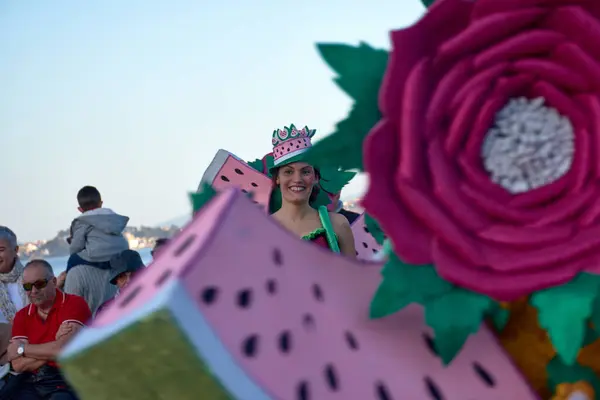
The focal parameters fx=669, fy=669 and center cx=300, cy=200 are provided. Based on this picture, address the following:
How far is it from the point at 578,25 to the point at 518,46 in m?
0.08

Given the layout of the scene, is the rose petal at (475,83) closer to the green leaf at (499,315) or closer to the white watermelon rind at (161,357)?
the green leaf at (499,315)

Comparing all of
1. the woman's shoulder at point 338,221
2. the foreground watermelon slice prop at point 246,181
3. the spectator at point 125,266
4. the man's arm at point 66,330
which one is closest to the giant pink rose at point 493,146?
the foreground watermelon slice prop at point 246,181

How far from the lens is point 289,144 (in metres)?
2.75

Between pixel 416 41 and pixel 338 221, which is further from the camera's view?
pixel 338 221

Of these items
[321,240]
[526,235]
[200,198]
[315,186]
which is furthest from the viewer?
[315,186]

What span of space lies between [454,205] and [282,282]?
9.5 inches

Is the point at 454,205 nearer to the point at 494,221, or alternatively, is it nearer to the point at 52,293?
the point at 494,221

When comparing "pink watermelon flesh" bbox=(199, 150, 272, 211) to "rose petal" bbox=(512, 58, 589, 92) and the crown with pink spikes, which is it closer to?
the crown with pink spikes

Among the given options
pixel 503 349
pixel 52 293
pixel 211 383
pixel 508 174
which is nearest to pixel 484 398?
pixel 503 349

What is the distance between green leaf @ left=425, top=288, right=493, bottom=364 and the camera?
2.77ft

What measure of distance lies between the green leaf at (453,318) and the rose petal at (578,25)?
36 cm

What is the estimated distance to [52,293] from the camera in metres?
3.53

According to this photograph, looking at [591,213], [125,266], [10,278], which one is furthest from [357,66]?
[10,278]

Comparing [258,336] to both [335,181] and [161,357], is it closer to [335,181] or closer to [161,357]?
[161,357]
